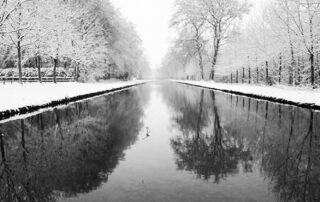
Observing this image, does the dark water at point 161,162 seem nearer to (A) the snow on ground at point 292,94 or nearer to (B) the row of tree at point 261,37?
(A) the snow on ground at point 292,94

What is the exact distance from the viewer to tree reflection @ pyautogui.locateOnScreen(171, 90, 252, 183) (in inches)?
224

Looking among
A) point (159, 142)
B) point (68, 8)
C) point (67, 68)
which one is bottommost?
point (159, 142)

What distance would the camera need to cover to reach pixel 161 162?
6.36 m

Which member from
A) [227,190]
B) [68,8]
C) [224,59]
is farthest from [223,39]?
[227,190]

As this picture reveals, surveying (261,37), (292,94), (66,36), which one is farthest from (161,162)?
(261,37)

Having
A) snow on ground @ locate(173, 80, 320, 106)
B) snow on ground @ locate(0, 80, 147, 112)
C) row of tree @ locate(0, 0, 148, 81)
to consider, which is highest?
row of tree @ locate(0, 0, 148, 81)

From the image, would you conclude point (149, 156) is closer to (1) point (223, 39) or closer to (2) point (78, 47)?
(2) point (78, 47)

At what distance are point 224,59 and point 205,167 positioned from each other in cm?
6540

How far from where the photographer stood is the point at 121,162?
6.29m

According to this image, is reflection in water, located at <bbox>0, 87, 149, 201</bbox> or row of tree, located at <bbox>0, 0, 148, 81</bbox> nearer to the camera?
reflection in water, located at <bbox>0, 87, 149, 201</bbox>

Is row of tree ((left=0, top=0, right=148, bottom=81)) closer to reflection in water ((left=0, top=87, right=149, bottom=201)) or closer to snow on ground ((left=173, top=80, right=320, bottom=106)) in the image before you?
reflection in water ((left=0, top=87, right=149, bottom=201))

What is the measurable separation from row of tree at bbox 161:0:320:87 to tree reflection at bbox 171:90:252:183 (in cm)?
2409

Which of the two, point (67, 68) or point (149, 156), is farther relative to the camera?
point (67, 68)

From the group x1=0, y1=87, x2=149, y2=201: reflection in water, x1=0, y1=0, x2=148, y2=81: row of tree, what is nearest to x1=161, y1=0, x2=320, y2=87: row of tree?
x1=0, y1=0, x2=148, y2=81: row of tree
